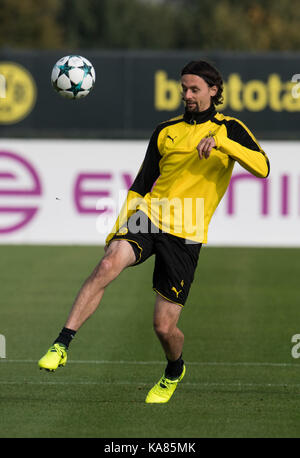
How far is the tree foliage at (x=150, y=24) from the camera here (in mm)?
50531

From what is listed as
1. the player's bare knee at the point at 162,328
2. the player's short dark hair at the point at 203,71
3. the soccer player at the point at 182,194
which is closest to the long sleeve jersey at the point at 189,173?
the soccer player at the point at 182,194

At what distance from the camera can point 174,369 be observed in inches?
316

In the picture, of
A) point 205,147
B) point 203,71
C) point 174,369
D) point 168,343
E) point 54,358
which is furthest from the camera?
point 174,369

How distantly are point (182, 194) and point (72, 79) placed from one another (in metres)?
2.03

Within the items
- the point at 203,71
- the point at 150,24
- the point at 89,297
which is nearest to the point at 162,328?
the point at 89,297

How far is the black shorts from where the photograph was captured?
7711mm

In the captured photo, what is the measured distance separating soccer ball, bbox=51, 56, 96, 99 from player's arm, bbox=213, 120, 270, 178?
180cm

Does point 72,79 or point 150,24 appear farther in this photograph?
point 150,24

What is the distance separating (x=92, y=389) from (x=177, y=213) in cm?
156

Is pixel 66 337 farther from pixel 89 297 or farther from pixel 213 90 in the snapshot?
pixel 213 90

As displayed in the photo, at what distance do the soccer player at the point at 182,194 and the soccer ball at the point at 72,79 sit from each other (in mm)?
1461

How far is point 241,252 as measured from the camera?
17906mm

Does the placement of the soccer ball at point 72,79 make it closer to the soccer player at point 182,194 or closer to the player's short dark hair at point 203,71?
the soccer player at point 182,194

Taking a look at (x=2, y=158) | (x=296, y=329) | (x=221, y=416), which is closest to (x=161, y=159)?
(x=221, y=416)
